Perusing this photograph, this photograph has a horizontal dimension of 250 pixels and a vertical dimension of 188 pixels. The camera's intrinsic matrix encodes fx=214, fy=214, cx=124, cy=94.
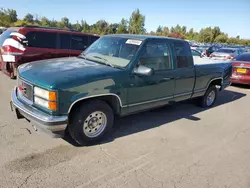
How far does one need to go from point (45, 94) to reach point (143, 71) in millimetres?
1620

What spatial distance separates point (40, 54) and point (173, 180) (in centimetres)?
595

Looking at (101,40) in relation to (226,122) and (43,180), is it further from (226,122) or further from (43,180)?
(226,122)

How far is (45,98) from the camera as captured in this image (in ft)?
9.84

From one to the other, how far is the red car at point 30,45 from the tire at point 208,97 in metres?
4.86

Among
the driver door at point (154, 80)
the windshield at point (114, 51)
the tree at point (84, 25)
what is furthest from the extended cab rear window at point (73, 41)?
the tree at point (84, 25)

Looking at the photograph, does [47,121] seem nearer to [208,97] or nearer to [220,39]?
[208,97]

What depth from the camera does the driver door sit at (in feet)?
12.7

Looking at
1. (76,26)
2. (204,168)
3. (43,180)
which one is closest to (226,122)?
(204,168)

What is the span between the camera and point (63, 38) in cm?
773

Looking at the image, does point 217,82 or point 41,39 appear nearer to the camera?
point 217,82

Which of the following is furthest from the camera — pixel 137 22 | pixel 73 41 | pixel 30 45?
pixel 137 22

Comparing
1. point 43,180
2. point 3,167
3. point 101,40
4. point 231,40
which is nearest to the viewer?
point 43,180

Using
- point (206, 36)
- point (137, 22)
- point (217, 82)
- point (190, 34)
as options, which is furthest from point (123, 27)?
point (217, 82)

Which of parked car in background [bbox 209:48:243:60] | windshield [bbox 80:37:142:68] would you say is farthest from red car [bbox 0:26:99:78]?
parked car in background [bbox 209:48:243:60]
